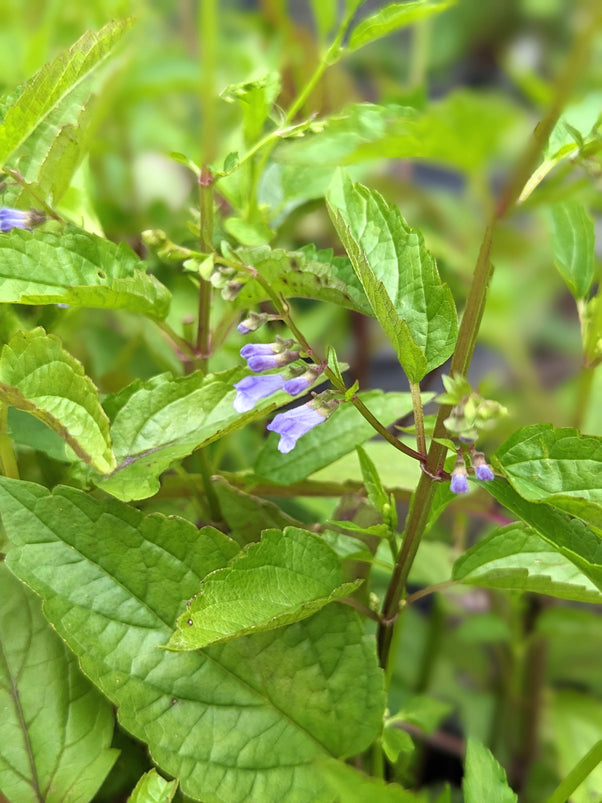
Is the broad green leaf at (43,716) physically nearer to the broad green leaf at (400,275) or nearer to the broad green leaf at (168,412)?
the broad green leaf at (168,412)

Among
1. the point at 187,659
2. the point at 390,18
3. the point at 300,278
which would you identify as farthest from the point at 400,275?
the point at 187,659

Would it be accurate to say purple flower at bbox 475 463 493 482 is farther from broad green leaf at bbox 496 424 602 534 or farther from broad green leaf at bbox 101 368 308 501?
broad green leaf at bbox 101 368 308 501

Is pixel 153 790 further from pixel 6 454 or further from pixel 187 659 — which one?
pixel 6 454

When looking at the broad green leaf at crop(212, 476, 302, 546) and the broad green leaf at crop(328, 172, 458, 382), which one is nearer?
the broad green leaf at crop(328, 172, 458, 382)

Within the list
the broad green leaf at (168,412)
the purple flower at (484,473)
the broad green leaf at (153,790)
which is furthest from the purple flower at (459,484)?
the broad green leaf at (153,790)

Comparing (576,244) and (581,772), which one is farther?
(576,244)

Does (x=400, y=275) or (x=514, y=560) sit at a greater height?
(x=400, y=275)

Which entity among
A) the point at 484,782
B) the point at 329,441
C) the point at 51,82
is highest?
the point at 51,82

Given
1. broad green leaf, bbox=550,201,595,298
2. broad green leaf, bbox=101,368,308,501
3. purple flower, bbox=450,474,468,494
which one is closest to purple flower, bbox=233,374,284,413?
broad green leaf, bbox=101,368,308,501

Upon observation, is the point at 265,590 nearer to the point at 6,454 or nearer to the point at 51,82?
the point at 6,454
